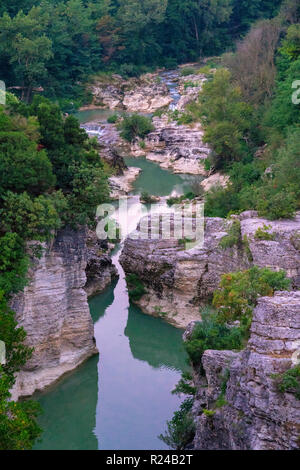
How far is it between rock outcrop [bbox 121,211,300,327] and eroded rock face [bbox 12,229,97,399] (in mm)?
3688

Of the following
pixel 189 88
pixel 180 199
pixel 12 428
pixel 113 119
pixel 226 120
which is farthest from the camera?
pixel 189 88

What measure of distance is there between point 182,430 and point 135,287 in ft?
30.5

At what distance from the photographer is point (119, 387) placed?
18.4m

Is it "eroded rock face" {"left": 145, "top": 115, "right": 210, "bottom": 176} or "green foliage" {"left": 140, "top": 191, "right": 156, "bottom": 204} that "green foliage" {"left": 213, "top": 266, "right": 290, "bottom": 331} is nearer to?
"green foliage" {"left": 140, "top": 191, "right": 156, "bottom": 204}

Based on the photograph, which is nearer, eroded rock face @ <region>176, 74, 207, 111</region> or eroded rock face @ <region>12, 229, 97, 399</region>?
eroded rock face @ <region>12, 229, 97, 399</region>

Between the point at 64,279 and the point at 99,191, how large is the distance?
2.92 meters

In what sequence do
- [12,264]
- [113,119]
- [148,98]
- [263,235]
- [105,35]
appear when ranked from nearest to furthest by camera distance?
[12,264], [263,235], [113,119], [148,98], [105,35]

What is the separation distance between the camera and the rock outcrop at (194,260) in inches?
750

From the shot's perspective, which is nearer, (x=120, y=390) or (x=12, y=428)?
(x=12, y=428)

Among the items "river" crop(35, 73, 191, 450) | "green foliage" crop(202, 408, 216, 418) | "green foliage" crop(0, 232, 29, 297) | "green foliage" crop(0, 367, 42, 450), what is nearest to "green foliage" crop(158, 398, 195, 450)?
"river" crop(35, 73, 191, 450)

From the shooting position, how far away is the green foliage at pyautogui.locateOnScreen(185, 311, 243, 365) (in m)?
15.2

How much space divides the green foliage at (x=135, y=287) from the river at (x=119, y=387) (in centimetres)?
43

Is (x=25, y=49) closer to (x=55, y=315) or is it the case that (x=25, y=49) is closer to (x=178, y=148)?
(x=178, y=148)

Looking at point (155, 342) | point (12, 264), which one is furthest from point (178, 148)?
point (12, 264)
